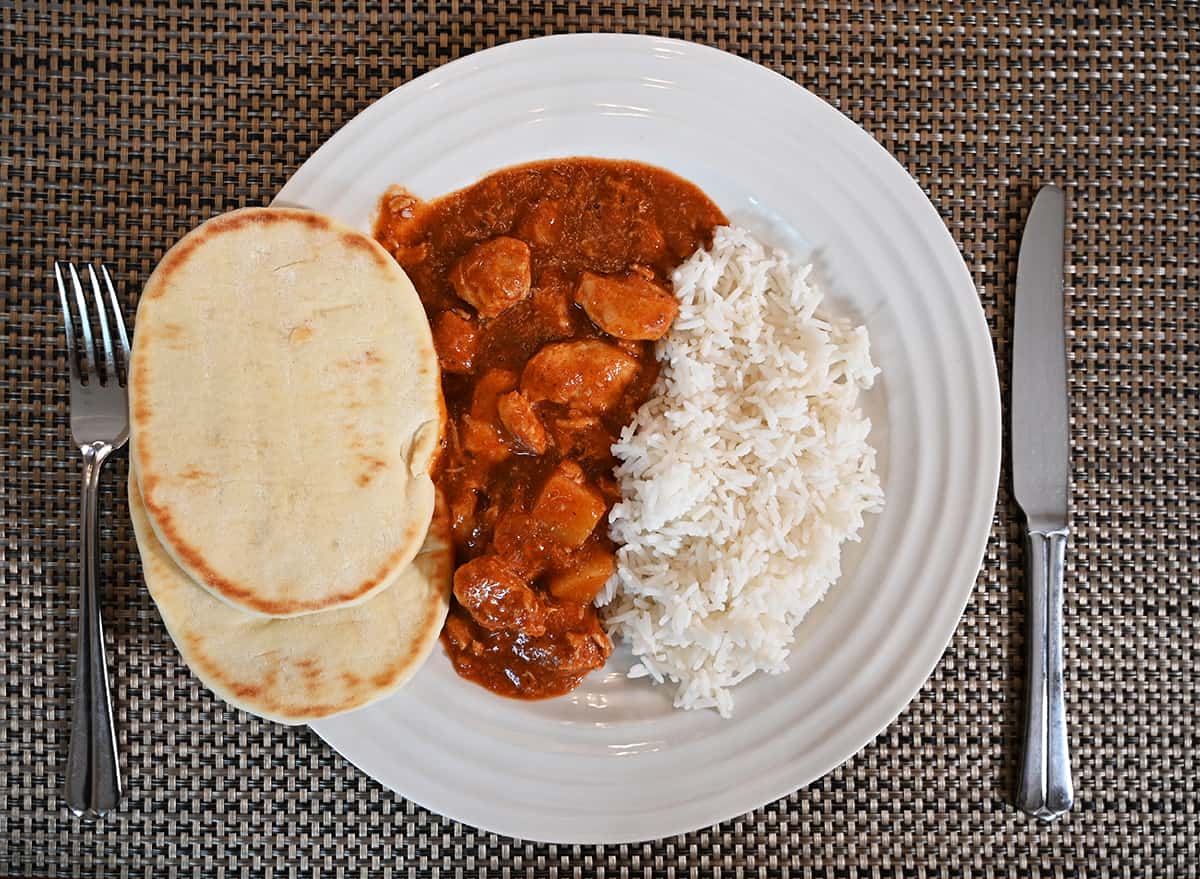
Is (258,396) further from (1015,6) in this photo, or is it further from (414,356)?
(1015,6)

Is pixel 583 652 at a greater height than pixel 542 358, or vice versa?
pixel 542 358

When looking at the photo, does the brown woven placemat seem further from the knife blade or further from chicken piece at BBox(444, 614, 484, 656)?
chicken piece at BBox(444, 614, 484, 656)

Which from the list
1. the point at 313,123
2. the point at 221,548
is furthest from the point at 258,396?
the point at 313,123

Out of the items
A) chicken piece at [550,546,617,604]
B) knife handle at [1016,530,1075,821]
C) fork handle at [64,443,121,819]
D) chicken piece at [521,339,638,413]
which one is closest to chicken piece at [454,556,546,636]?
chicken piece at [550,546,617,604]

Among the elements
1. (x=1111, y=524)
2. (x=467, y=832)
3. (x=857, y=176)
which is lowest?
(x=467, y=832)

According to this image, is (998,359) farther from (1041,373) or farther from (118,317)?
(118,317)

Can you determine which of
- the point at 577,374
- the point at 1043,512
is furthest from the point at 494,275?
the point at 1043,512
